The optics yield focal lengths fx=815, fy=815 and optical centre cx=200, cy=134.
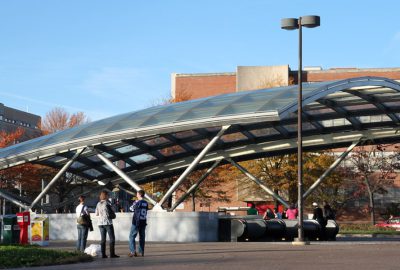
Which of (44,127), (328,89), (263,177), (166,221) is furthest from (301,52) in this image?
(44,127)

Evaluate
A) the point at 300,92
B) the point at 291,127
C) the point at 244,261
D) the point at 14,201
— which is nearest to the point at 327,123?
the point at 291,127

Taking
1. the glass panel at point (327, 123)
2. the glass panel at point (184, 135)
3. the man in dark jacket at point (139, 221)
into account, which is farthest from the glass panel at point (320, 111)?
the man in dark jacket at point (139, 221)

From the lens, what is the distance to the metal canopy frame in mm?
29750

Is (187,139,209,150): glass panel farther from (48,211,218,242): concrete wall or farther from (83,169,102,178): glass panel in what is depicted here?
(48,211,218,242): concrete wall

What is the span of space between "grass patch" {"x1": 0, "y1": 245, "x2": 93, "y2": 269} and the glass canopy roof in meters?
11.8

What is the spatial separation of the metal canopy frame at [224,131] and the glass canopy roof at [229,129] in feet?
0.13

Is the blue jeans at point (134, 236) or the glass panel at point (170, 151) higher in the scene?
the glass panel at point (170, 151)

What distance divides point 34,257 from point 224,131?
13744 millimetres

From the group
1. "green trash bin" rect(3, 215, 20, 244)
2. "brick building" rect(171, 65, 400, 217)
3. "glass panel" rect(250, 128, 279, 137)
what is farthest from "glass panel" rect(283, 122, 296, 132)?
"brick building" rect(171, 65, 400, 217)

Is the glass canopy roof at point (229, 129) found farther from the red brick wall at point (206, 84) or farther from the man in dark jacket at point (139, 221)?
the red brick wall at point (206, 84)

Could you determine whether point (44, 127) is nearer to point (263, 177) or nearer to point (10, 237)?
point (263, 177)

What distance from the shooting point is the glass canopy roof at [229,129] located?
29.7 meters

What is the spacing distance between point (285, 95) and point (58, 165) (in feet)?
43.7

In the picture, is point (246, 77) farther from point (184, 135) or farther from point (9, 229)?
point (9, 229)
